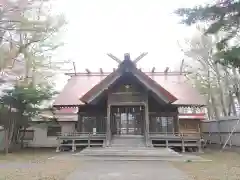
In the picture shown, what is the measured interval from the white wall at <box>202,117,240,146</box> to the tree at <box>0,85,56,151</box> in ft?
40.3

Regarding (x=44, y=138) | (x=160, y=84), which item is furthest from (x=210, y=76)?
(x=44, y=138)

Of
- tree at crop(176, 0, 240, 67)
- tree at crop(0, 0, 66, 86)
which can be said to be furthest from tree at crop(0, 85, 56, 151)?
tree at crop(176, 0, 240, 67)

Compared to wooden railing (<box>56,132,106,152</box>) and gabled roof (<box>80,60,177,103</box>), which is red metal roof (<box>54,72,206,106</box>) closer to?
gabled roof (<box>80,60,177,103</box>)

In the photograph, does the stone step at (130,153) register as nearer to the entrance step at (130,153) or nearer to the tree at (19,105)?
the entrance step at (130,153)

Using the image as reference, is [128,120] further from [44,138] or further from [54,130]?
[44,138]

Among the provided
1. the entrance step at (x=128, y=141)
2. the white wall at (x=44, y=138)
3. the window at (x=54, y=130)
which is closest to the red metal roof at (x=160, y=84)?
the entrance step at (x=128, y=141)

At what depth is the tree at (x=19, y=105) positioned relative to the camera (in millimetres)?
16891

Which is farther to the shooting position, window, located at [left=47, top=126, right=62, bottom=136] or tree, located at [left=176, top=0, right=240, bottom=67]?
window, located at [left=47, top=126, right=62, bottom=136]

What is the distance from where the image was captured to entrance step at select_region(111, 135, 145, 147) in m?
17.0

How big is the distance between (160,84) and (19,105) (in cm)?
1066

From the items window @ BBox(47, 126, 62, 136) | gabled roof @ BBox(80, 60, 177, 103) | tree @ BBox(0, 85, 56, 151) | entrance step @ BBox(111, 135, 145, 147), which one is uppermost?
gabled roof @ BBox(80, 60, 177, 103)

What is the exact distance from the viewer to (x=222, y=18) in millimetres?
6527

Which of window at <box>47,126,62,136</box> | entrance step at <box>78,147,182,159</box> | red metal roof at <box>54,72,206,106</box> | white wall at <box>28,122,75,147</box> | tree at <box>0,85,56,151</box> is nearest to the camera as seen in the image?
entrance step at <box>78,147,182,159</box>

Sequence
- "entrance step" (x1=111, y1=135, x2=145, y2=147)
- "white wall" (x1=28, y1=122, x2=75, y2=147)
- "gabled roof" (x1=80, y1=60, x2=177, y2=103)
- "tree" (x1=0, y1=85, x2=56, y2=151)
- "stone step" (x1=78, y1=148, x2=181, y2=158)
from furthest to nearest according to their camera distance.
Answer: "white wall" (x1=28, y1=122, x2=75, y2=147), "gabled roof" (x1=80, y1=60, x2=177, y2=103), "entrance step" (x1=111, y1=135, x2=145, y2=147), "tree" (x1=0, y1=85, x2=56, y2=151), "stone step" (x1=78, y1=148, x2=181, y2=158)
